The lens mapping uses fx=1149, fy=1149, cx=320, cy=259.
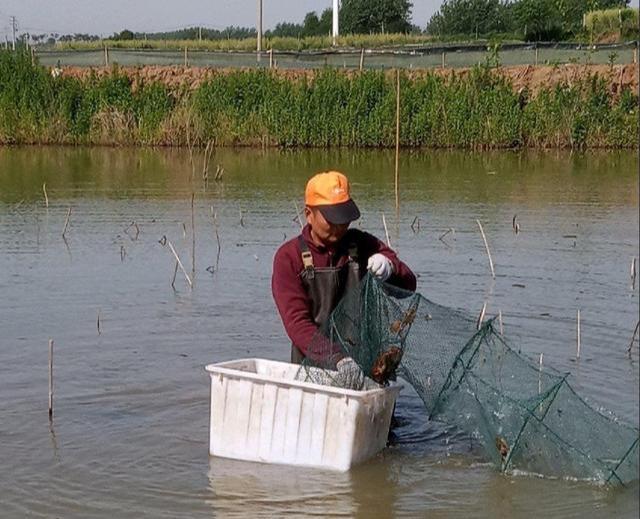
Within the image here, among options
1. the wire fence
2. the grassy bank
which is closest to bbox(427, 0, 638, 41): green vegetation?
the wire fence

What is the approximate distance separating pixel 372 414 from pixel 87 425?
200cm

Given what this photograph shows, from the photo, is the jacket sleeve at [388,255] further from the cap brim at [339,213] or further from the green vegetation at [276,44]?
the green vegetation at [276,44]

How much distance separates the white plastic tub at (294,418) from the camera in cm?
563

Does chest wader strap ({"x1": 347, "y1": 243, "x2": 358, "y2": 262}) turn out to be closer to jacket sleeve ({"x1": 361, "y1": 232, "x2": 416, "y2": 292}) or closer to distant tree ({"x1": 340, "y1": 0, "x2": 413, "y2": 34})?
jacket sleeve ({"x1": 361, "y1": 232, "x2": 416, "y2": 292})

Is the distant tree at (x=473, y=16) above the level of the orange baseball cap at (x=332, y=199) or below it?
above

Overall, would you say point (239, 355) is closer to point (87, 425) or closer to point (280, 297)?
point (87, 425)

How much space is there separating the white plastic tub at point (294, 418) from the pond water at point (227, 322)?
108 millimetres

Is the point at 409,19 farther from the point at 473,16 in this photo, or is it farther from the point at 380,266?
the point at 380,266

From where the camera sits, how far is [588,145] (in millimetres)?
27094

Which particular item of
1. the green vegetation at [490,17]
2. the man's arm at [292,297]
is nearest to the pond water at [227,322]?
the man's arm at [292,297]

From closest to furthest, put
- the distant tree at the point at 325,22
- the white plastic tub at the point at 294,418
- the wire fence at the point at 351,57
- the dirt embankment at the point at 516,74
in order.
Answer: the white plastic tub at the point at 294,418
the dirt embankment at the point at 516,74
the wire fence at the point at 351,57
the distant tree at the point at 325,22

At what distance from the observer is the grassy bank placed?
27.3m

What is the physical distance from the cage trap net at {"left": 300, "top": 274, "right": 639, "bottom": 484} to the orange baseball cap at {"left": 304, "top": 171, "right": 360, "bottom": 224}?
0.37m

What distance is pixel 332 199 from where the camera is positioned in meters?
5.74
